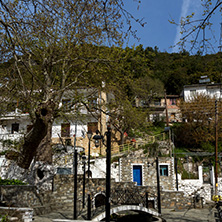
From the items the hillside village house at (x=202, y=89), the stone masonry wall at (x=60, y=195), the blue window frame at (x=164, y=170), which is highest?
the hillside village house at (x=202, y=89)

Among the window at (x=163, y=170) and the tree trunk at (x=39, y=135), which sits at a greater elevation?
the tree trunk at (x=39, y=135)

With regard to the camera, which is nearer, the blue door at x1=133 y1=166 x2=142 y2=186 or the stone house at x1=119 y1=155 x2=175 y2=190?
the stone house at x1=119 y1=155 x2=175 y2=190

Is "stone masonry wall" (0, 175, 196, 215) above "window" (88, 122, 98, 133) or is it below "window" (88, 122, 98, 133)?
below

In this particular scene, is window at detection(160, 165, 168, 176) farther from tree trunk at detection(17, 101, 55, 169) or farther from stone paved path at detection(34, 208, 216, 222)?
tree trunk at detection(17, 101, 55, 169)

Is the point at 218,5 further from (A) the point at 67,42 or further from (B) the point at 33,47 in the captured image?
(B) the point at 33,47

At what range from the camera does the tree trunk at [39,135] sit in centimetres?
1057

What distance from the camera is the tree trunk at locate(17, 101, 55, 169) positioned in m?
10.6

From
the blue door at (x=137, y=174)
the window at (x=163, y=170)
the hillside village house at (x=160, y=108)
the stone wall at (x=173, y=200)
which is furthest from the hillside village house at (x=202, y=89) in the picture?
the stone wall at (x=173, y=200)

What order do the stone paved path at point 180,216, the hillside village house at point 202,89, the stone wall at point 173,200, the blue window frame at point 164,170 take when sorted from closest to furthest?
the stone paved path at point 180,216
the stone wall at point 173,200
the blue window frame at point 164,170
the hillside village house at point 202,89

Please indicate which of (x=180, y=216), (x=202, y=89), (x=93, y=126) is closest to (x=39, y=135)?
(x=180, y=216)

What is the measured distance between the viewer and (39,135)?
38.4 feet

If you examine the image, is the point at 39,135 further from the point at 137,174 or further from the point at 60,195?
the point at 137,174

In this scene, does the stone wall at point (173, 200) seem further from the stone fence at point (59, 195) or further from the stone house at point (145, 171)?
the stone house at point (145, 171)

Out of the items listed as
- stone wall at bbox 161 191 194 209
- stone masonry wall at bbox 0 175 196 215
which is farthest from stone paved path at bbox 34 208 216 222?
stone masonry wall at bbox 0 175 196 215
